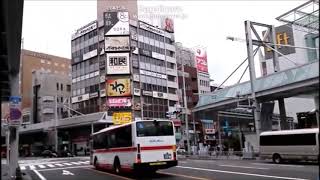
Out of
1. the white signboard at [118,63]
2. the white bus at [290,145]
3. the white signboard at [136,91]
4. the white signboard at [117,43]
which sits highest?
the white signboard at [117,43]

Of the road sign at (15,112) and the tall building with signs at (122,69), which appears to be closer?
the road sign at (15,112)

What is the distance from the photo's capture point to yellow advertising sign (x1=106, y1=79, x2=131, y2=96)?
77.7 meters

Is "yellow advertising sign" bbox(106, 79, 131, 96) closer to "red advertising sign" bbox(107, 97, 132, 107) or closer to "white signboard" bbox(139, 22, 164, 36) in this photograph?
"red advertising sign" bbox(107, 97, 132, 107)

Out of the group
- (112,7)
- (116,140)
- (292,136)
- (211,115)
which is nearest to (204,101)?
(211,115)

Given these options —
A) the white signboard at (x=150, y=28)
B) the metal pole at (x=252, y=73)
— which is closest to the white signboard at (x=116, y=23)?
the white signboard at (x=150, y=28)

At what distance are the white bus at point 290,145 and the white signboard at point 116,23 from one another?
167ft

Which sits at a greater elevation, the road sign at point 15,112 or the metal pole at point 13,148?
the road sign at point 15,112

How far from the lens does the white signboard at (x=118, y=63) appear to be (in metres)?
78.2

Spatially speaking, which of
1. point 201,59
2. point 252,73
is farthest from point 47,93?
point 252,73

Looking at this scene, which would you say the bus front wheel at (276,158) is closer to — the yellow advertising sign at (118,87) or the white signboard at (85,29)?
the yellow advertising sign at (118,87)

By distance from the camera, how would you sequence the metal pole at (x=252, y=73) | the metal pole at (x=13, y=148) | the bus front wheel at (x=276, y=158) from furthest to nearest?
the metal pole at (x=252, y=73)
the bus front wheel at (x=276, y=158)
the metal pole at (x=13, y=148)

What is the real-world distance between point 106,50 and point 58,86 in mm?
28406

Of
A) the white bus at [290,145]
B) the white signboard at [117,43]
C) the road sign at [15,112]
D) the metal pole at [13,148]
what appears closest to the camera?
the road sign at [15,112]

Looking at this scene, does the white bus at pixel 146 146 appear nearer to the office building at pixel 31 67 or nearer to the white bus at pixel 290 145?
the white bus at pixel 290 145
